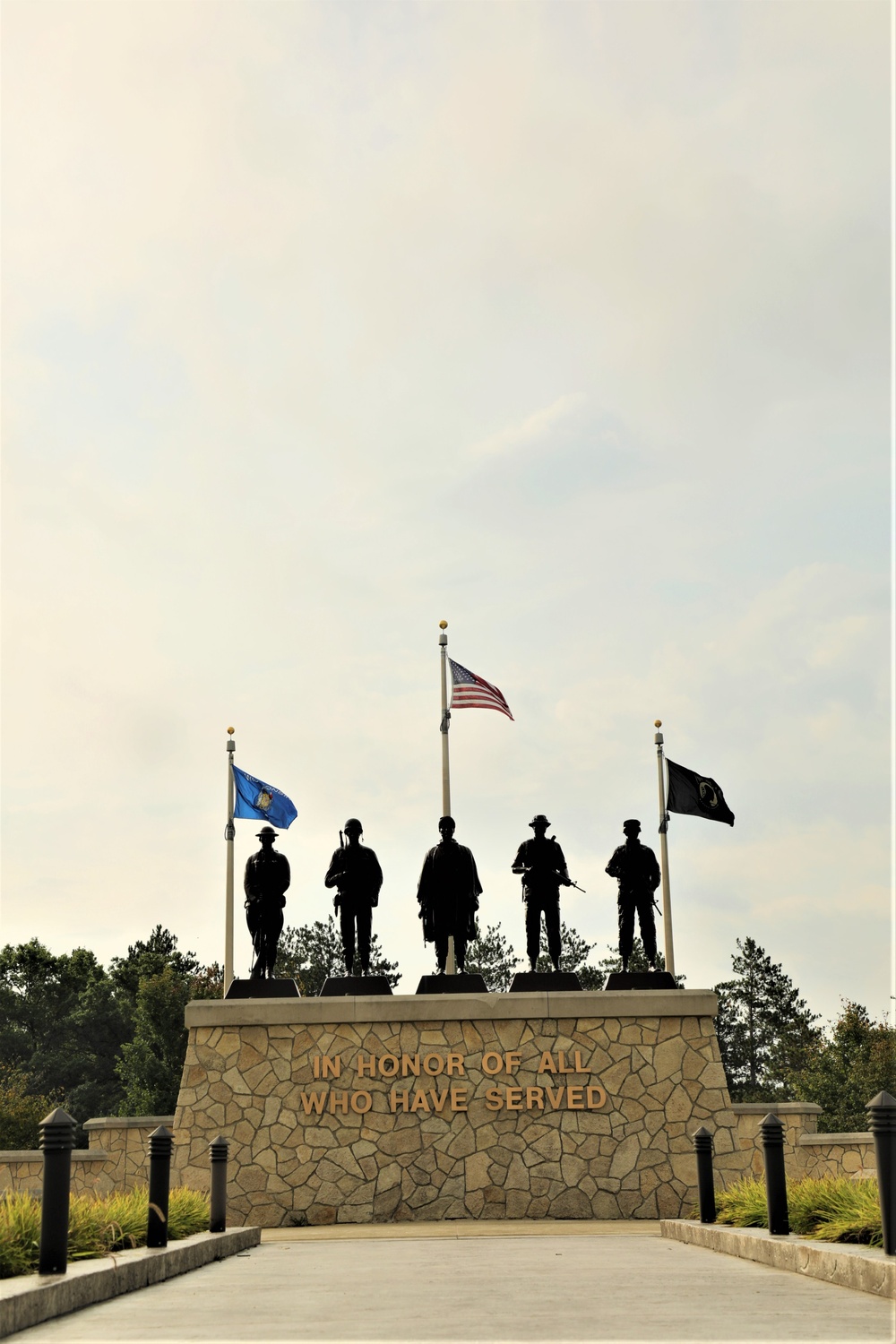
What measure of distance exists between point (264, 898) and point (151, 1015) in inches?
1382

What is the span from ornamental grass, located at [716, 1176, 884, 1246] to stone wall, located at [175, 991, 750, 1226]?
20.3 feet

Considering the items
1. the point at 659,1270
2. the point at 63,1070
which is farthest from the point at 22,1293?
the point at 63,1070

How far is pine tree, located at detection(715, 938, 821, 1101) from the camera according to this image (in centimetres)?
6688

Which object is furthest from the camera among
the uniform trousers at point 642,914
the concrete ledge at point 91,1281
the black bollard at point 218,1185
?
the uniform trousers at point 642,914

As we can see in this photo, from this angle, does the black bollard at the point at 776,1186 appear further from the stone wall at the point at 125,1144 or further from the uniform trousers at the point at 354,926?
the stone wall at the point at 125,1144

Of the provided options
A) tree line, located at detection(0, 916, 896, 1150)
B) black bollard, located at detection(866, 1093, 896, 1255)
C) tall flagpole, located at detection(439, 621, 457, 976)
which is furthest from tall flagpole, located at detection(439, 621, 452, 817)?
tree line, located at detection(0, 916, 896, 1150)

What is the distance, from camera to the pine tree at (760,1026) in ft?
219

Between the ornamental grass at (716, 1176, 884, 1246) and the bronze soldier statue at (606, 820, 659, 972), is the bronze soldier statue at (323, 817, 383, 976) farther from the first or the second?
the ornamental grass at (716, 1176, 884, 1246)

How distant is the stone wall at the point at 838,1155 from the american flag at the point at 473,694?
28.0 feet

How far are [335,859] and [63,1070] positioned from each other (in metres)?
48.1

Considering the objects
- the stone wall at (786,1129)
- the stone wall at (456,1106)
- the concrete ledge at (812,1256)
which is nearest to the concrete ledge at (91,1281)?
the concrete ledge at (812,1256)

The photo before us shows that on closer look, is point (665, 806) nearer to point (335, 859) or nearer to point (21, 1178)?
point (335, 859)

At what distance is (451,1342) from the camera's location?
229 inches

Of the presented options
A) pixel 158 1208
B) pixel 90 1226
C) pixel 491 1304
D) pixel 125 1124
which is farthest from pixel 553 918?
pixel 491 1304
